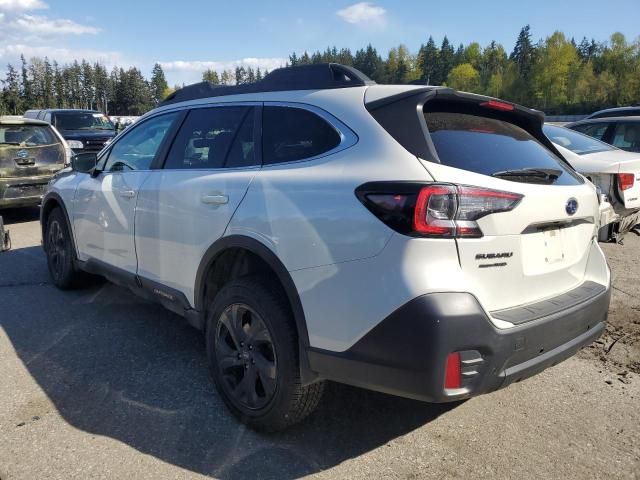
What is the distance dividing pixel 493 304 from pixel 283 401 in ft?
3.70

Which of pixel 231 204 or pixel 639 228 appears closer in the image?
pixel 231 204

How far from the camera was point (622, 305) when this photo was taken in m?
4.81

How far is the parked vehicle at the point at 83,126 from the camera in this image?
518 inches

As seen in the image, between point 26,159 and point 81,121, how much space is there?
6042 mm

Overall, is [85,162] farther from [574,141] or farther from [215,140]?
[574,141]

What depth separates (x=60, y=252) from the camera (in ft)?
17.5

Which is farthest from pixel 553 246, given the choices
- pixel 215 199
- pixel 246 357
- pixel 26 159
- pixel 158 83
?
pixel 158 83

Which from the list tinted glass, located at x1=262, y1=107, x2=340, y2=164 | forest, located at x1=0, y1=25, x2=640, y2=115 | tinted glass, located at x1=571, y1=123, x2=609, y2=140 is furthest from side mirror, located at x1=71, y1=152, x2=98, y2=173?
forest, located at x1=0, y1=25, x2=640, y2=115

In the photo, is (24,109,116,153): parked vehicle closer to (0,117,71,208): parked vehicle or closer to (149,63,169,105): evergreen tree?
(0,117,71,208): parked vehicle

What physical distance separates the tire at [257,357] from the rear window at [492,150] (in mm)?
1108

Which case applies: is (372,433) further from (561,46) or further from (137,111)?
(137,111)

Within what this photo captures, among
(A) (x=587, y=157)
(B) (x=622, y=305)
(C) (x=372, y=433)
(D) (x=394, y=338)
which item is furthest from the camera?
(A) (x=587, y=157)

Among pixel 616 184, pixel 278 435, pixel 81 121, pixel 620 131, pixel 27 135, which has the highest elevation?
pixel 81 121

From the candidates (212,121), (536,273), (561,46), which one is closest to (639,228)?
(536,273)
